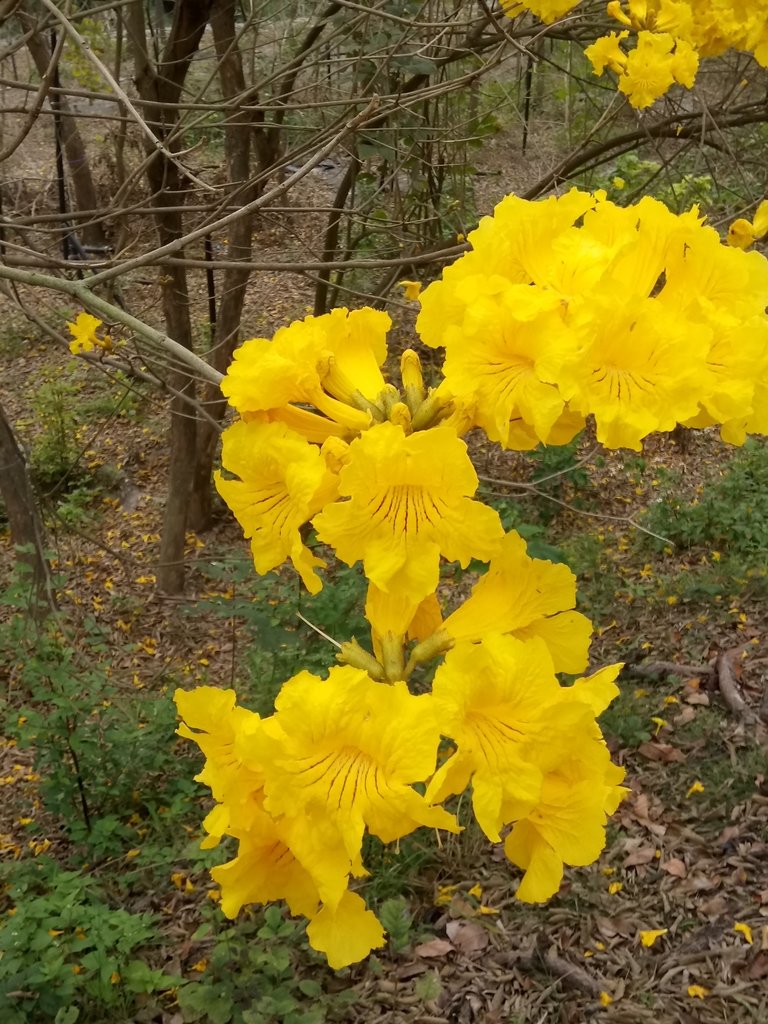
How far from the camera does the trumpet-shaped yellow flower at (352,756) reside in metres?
0.83

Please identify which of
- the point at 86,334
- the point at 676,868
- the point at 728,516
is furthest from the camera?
the point at 728,516

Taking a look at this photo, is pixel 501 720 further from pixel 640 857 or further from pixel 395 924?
pixel 640 857

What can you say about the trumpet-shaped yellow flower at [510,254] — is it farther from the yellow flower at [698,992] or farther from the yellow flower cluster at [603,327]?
the yellow flower at [698,992]

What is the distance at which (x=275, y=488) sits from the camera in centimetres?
101

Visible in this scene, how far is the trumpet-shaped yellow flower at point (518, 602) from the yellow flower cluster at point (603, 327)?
0.17 m

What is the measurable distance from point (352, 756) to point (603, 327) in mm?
503

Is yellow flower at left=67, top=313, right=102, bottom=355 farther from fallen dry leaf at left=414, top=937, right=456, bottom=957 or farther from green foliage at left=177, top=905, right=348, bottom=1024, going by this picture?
fallen dry leaf at left=414, top=937, right=456, bottom=957

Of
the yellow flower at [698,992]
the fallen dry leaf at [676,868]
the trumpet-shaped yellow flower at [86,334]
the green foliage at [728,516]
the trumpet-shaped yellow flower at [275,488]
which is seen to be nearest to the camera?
the trumpet-shaped yellow flower at [275,488]

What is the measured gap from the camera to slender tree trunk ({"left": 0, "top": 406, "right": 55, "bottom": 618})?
2980 mm

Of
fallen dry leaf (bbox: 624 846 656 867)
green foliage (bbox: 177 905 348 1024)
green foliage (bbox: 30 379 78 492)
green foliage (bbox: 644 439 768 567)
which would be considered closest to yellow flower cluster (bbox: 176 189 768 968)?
green foliage (bbox: 177 905 348 1024)

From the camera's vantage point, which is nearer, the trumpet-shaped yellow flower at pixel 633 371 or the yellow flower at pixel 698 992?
the trumpet-shaped yellow flower at pixel 633 371

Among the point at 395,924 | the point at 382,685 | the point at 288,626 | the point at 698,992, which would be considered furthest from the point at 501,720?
the point at 288,626

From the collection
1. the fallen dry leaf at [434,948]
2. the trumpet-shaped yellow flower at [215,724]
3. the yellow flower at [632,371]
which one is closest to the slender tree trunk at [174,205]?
the fallen dry leaf at [434,948]

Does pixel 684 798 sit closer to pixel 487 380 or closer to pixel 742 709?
pixel 742 709
